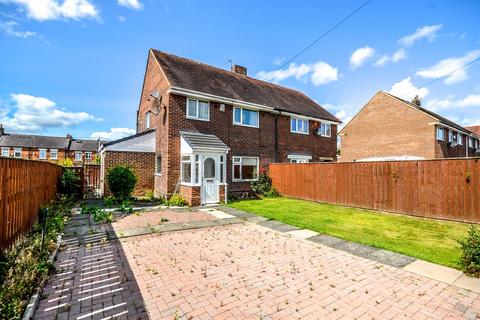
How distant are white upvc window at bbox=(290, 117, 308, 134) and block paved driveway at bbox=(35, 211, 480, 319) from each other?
1335cm

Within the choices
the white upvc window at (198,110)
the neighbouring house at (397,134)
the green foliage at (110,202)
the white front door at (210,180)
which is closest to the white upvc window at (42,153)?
the green foliage at (110,202)

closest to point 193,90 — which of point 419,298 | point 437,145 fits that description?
point 419,298

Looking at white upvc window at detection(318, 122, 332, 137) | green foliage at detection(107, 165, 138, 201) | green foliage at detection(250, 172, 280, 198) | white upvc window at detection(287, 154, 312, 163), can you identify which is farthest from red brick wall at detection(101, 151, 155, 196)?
white upvc window at detection(318, 122, 332, 137)

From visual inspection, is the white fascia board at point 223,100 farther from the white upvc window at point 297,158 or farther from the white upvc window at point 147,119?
the white upvc window at point 147,119

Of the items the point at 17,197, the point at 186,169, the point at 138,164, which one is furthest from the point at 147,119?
the point at 17,197

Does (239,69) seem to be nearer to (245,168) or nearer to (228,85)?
(228,85)

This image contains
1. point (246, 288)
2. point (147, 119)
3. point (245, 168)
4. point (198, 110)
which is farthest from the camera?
point (147, 119)

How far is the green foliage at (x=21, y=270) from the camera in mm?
3023

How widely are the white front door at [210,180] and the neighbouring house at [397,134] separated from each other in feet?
67.2

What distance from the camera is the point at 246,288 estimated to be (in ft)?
12.7

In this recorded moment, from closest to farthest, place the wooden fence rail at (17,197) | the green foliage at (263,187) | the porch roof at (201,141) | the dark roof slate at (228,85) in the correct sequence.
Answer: the wooden fence rail at (17,197), the porch roof at (201,141), the dark roof slate at (228,85), the green foliage at (263,187)

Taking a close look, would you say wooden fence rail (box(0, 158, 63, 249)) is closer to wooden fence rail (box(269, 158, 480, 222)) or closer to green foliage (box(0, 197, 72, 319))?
green foliage (box(0, 197, 72, 319))

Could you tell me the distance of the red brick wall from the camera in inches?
547

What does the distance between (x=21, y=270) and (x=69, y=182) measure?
1087 cm
